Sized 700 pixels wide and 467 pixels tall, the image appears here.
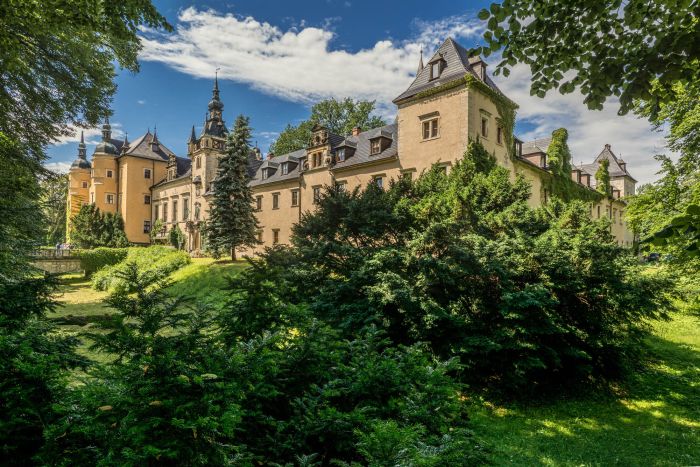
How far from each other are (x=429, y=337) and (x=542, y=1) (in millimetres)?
7673

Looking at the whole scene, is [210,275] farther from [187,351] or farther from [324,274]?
[187,351]

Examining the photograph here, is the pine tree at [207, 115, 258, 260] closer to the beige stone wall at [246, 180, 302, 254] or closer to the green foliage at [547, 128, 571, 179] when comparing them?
the beige stone wall at [246, 180, 302, 254]

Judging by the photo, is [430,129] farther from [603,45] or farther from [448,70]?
[603,45]

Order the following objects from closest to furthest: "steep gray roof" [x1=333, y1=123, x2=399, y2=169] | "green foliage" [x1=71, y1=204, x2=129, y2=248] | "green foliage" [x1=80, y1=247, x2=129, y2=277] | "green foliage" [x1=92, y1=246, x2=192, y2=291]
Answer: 1. "steep gray roof" [x1=333, y1=123, x2=399, y2=169]
2. "green foliage" [x1=92, y1=246, x2=192, y2=291]
3. "green foliage" [x1=80, y1=247, x2=129, y2=277]
4. "green foliage" [x1=71, y1=204, x2=129, y2=248]

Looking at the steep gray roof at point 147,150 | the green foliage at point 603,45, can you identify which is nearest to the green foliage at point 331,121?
the steep gray roof at point 147,150

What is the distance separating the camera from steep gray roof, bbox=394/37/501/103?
22.3 m

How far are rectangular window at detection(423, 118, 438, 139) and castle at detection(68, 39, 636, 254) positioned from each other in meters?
0.06

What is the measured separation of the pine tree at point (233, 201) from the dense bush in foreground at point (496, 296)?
18.7 m

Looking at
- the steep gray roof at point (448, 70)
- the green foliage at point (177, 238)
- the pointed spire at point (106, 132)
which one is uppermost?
the pointed spire at point (106, 132)

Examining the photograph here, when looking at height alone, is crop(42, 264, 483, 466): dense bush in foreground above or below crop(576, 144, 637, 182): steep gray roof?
below

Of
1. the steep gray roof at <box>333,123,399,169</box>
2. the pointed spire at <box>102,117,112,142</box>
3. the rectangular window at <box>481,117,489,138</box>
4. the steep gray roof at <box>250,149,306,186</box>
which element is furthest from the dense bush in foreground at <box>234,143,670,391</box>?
the pointed spire at <box>102,117,112,142</box>

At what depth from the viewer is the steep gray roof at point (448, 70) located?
878 inches

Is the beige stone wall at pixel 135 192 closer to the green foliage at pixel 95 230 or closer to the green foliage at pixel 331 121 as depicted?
the green foliage at pixel 95 230

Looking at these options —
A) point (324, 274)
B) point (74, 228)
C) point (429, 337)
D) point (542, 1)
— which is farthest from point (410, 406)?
point (74, 228)
